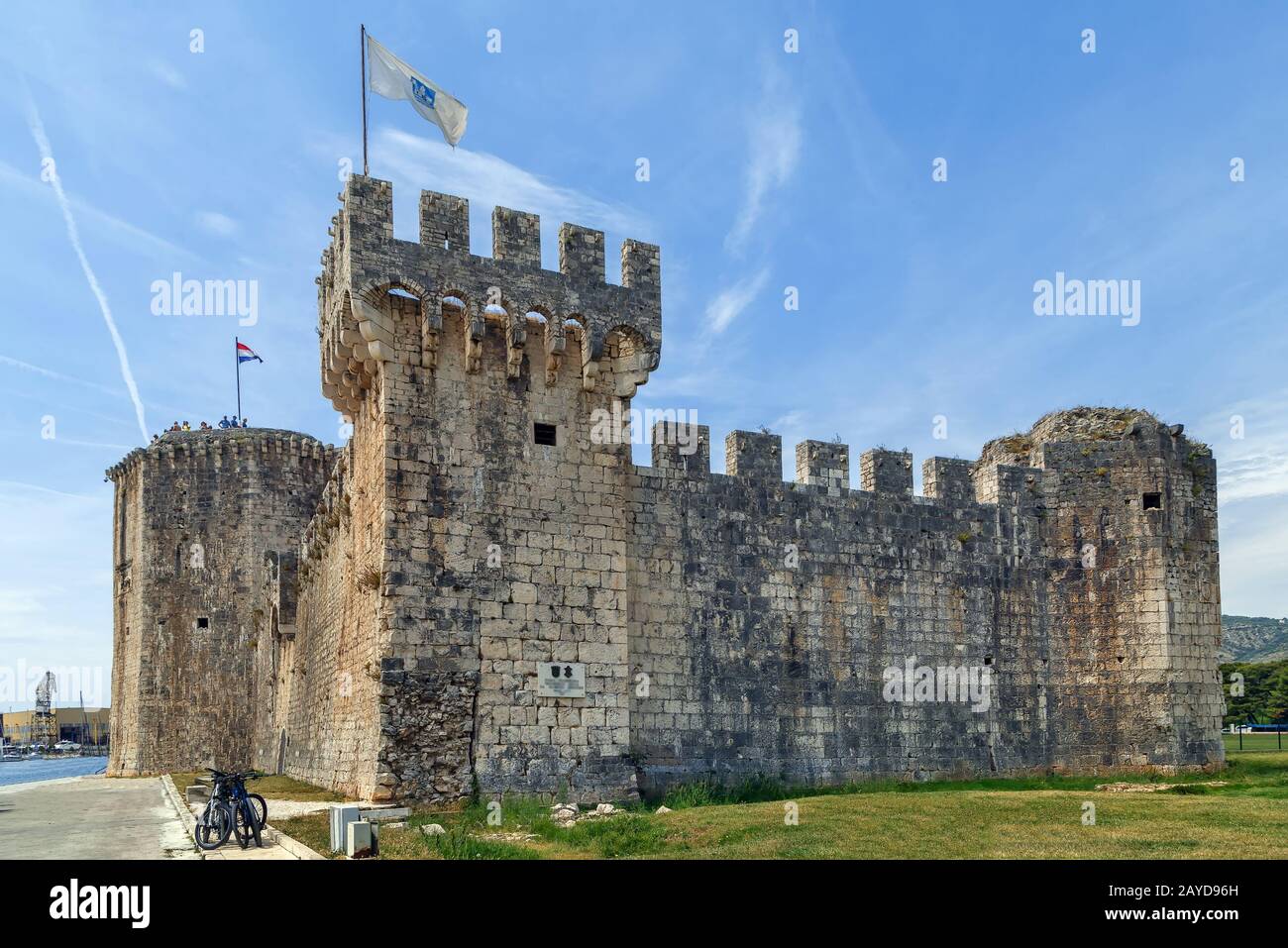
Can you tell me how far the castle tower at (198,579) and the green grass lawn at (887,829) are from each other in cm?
2385

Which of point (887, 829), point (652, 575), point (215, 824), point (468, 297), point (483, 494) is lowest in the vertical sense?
point (887, 829)

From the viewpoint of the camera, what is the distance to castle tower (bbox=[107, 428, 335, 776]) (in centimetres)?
3662

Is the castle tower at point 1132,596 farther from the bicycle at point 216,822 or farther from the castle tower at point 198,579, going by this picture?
the castle tower at point 198,579

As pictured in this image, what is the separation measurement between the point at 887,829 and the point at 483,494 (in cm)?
782

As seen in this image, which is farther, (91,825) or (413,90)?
(413,90)

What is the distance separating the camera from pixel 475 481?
56.6ft

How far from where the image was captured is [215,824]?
12.3 metres

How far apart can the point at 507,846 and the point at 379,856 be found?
1.61 m

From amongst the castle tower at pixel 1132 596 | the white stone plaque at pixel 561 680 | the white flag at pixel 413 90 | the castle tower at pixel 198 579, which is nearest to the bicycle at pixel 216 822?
the white stone plaque at pixel 561 680

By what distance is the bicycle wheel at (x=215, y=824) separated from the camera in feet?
39.8

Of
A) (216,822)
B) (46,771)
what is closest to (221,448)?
(216,822)

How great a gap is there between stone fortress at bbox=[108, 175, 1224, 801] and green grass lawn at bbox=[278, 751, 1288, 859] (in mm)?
1729

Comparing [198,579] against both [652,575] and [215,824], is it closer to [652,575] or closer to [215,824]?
[652,575]

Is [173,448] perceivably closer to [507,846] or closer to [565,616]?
[565,616]
